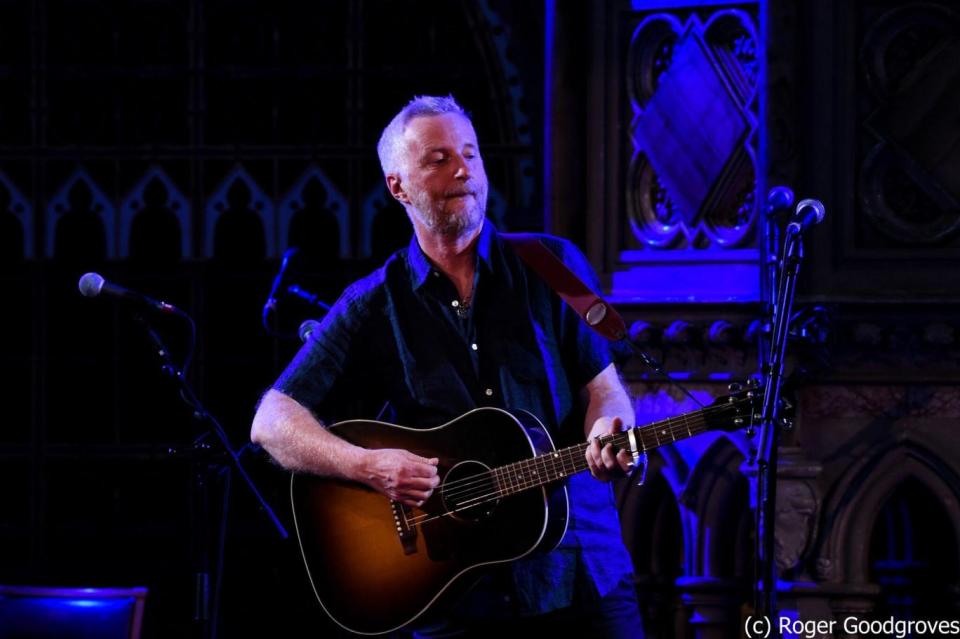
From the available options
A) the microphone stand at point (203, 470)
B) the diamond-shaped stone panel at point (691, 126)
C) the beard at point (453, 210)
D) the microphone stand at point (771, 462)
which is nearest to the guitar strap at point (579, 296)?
the beard at point (453, 210)

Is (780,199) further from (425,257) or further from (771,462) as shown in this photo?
(425,257)

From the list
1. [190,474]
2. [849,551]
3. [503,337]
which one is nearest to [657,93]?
[849,551]

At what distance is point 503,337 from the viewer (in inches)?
130

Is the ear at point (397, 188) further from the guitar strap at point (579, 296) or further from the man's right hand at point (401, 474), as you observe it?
the man's right hand at point (401, 474)

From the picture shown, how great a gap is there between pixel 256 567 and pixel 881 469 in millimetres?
3245

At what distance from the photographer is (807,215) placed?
3846mm

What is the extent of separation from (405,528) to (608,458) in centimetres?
63

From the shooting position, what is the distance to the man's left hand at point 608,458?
3.07 meters

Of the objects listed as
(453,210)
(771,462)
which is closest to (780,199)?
(771,462)

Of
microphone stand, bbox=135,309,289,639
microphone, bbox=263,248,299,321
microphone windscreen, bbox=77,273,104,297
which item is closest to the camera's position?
microphone windscreen, bbox=77,273,104,297

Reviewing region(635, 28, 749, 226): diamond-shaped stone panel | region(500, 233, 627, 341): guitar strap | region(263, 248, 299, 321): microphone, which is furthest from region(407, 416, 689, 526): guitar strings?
region(635, 28, 749, 226): diamond-shaped stone panel

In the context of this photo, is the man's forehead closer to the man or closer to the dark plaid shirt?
the man

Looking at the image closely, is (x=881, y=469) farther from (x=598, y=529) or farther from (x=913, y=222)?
(x=598, y=529)

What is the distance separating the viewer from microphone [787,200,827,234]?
3.80 metres
